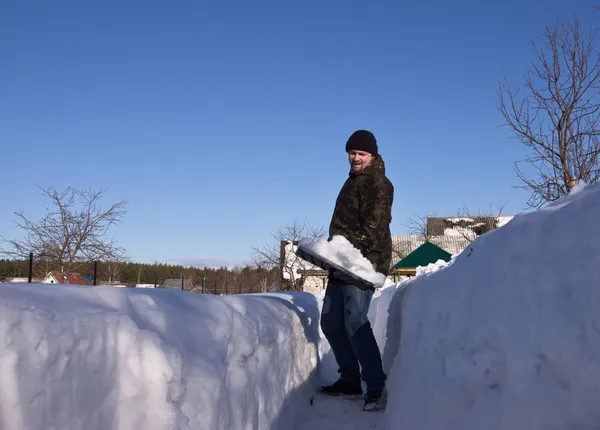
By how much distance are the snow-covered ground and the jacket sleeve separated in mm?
805

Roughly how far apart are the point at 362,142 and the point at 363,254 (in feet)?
2.70

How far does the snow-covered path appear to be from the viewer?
3129mm

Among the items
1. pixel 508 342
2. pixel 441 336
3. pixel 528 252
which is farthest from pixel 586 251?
pixel 441 336

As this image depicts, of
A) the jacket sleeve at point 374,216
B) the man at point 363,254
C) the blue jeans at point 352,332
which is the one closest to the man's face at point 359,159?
the man at point 363,254

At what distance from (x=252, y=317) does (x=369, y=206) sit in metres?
1.28

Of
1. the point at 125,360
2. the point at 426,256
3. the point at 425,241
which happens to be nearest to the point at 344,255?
the point at 125,360

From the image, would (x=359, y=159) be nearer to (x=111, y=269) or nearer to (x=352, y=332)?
(x=352, y=332)

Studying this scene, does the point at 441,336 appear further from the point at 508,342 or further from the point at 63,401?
the point at 63,401

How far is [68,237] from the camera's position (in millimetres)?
16609

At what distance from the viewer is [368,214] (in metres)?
3.62

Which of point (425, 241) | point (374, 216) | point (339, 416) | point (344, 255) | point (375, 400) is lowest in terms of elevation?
point (339, 416)

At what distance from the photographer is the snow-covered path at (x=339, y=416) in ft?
10.3

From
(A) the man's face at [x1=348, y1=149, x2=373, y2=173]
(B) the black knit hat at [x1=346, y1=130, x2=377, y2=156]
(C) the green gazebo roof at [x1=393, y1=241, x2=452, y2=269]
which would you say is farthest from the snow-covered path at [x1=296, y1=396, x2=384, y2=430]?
(C) the green gazebo roof at [x1=393, y1=241, x2=452, y2=269]

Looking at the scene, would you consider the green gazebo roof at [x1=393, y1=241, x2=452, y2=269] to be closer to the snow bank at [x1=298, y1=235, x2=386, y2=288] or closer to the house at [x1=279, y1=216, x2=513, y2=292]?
the house at [x1=279, y1=216, x2=513, y2=292]
